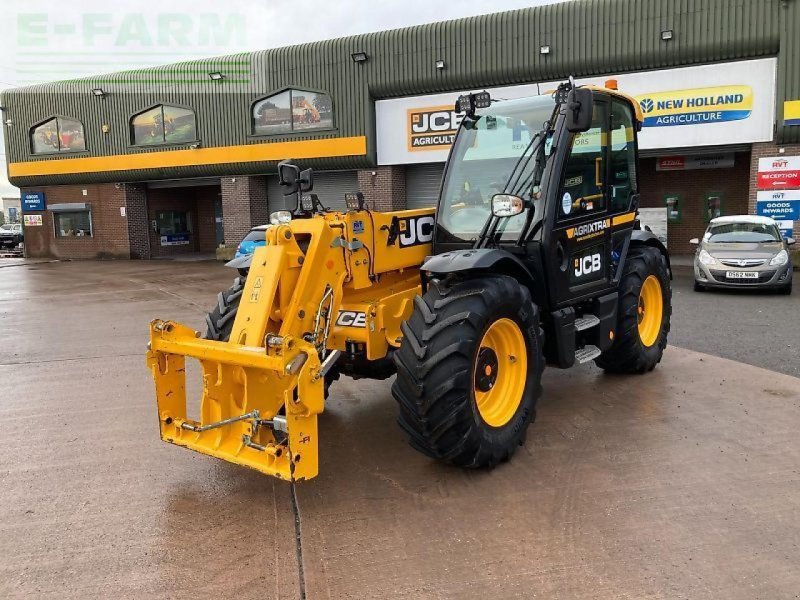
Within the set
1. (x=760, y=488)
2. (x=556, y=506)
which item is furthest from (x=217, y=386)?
(x=760, y=488)

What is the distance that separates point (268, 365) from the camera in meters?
3.61

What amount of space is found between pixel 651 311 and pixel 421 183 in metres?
14.2

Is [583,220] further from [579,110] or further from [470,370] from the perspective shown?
[470,370]

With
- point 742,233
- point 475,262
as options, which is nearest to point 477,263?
point 475,262

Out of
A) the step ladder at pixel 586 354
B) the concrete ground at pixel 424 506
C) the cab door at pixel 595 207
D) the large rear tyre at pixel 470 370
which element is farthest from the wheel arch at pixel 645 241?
the large rear tyre at pixel 470 370

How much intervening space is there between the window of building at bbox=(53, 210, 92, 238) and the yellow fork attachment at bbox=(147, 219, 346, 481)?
961 inches

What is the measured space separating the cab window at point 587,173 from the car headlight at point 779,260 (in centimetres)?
783

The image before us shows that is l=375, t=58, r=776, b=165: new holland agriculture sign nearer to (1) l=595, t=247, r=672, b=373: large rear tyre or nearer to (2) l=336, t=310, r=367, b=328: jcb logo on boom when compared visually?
(1) l=595, t=247, r=672, b=373: large rear tyre

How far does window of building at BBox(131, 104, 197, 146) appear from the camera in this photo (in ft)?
75.5

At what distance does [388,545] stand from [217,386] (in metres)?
1.35

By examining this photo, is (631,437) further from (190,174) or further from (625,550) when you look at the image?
(190,174)

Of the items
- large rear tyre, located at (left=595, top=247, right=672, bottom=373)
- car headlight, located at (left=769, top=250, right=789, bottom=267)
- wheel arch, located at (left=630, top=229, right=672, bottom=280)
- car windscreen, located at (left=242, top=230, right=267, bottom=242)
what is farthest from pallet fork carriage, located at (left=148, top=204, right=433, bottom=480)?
car windscreen, located at (left=242, top=230, right=267, bottom=242)

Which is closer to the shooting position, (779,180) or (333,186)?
(779,180)

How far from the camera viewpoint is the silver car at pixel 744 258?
469 inches
